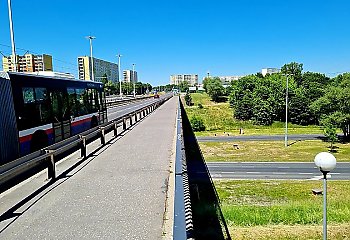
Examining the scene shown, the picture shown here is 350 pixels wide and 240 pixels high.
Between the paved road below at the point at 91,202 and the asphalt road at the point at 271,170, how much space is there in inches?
976

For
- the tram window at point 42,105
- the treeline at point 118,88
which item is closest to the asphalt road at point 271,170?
the tram window at point 42,105

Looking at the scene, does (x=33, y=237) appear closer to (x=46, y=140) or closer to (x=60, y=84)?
(x=46, y=140)

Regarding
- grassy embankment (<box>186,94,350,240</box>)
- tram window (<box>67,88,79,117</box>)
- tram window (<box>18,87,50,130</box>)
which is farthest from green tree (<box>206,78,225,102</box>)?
tram window (<box>18,87,50,130</box>)

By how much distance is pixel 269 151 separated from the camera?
1945 inches

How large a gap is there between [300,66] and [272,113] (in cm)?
7554

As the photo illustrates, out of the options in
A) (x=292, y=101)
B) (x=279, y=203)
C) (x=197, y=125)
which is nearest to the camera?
(x=279, y=203)

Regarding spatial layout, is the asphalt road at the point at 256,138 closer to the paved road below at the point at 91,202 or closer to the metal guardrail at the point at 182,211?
the paved road below at the point at 91,202

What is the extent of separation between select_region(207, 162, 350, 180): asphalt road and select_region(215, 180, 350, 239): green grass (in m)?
2.74

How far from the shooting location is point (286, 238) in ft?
40.4

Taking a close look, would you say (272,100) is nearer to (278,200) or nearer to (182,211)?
(278,200)

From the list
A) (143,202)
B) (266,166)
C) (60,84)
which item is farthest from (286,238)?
(266,166)

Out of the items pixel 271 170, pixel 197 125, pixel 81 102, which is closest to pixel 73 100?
pixel 81 102

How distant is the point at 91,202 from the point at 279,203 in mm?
19385

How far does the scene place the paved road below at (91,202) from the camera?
530 centimetres
